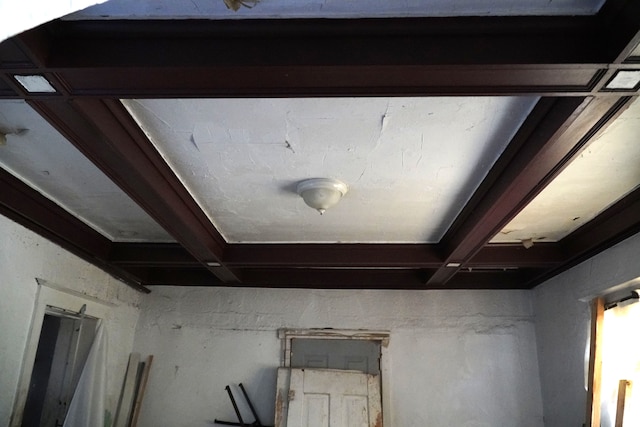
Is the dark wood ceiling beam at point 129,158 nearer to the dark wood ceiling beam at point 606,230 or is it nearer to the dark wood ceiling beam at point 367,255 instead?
the dark wood ceiling beam at point 367,255

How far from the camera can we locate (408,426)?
11.7 ft

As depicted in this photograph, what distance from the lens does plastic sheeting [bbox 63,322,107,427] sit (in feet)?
9.38

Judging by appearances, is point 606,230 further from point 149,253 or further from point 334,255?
point 149,253

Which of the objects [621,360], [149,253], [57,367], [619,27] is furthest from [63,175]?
[621,360]

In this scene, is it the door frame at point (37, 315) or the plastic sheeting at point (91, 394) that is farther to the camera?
the plastic sheeting at point (91, 394)

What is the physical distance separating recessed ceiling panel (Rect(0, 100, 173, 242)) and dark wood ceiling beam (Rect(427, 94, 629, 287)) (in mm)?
1717

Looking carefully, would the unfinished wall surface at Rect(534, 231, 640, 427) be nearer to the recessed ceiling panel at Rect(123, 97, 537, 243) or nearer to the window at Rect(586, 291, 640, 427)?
the window at Rect(586, 291, 640, 427)

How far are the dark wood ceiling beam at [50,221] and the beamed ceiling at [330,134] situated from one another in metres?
0.01

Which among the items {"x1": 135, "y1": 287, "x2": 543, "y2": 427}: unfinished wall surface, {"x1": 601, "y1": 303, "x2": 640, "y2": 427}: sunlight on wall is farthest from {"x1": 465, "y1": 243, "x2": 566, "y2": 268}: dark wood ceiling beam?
{"x1": 135, "y1": 287, "x2": 543, "y2": 427}: unfinished wall surface

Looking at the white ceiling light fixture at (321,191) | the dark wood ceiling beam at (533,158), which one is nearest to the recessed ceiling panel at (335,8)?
the dark wood ceiling beam at (533,158)

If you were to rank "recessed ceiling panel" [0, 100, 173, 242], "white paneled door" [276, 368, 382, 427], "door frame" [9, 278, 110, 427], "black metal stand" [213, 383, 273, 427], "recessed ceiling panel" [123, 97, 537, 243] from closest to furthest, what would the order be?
1. "recessed ceiling panel" [123, 97, 537, 243]
2. "recessed ceiling panel" [0, 100, 173, 242]
3. "door frame" [9, 278, 110, 427]
4. "white paneled door" [276, 368, 382, 427]
5. "black metal stand" [213, 383, 273, 427]

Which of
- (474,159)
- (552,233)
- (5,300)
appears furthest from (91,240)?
(552,233)

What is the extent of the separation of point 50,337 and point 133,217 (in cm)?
120

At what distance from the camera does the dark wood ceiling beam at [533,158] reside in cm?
149
